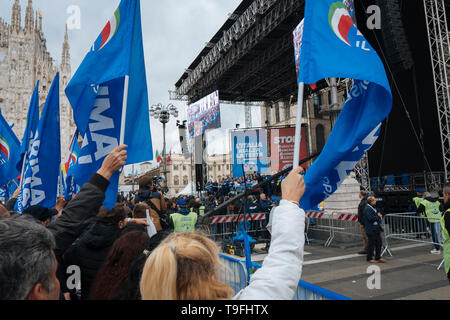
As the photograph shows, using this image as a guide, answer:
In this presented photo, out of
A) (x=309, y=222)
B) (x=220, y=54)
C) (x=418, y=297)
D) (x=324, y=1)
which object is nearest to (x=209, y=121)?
(x=220, y=54)

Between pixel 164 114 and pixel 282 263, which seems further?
pixel 164 114

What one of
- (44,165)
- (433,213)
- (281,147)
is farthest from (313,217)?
(44,165)

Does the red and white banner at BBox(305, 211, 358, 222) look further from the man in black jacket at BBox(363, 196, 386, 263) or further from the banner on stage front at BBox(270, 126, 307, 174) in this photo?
the banner on stage front at BBox(270, 126, 307, 174)

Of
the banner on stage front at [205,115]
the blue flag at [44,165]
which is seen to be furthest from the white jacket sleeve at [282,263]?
the banner on stage front at [205,115]

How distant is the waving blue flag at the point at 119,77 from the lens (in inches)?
129

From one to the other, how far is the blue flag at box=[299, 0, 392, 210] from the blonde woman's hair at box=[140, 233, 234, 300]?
1.57 m

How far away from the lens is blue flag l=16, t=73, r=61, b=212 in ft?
13.6

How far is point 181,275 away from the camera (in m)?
1.18

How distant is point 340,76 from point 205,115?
15945 millimetres

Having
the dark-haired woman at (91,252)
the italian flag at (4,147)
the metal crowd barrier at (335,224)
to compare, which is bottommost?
the metal crowd barrier at (335,224)

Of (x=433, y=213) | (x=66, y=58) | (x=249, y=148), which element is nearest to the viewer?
(x=433, y=213)

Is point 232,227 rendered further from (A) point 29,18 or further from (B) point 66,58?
(A) point 29,18

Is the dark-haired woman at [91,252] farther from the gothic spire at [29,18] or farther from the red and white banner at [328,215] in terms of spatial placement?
the gothic spire at [29,18]

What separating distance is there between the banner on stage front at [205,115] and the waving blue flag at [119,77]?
13.3 metres
